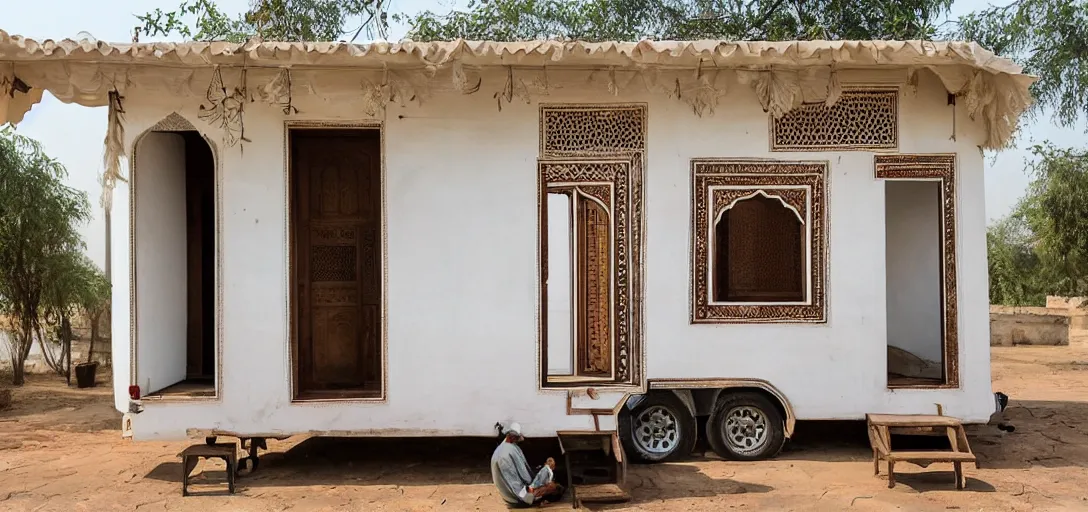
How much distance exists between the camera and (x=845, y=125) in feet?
21.4

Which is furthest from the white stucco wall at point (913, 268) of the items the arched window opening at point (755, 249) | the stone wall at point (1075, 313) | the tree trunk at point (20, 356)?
the stone wall at point (1075, 313)

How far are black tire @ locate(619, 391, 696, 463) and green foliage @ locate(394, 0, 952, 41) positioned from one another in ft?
22.3

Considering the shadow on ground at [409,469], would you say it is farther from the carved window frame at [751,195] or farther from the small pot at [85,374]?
the small pot at [85,374]

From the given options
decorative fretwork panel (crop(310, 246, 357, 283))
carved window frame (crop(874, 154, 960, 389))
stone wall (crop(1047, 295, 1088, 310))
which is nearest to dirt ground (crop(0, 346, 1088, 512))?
carved window frame (crop(874, 154, 960, 389))

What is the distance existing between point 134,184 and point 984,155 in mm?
6407

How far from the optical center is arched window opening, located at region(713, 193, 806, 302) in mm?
7215

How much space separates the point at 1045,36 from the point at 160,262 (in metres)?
11.7

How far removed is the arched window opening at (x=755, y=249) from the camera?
721 cm

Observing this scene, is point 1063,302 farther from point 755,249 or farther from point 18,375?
point 18,375

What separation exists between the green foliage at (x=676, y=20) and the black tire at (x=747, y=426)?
6841 mm

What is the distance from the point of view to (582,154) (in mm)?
6449

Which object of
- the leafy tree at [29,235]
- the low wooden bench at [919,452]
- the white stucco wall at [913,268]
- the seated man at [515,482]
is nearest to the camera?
the seated man at [515,482]

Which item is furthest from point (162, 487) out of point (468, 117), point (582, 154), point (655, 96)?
point (655, 96)

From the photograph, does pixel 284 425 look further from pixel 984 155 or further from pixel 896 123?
pixel 984 155
